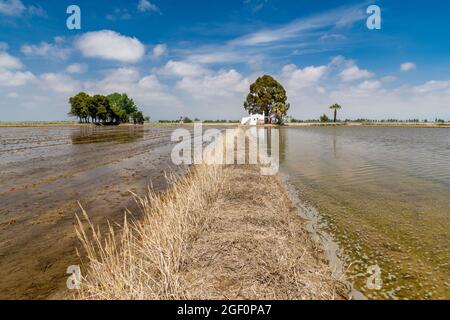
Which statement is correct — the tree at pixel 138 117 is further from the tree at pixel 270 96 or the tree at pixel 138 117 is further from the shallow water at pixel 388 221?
the shallow water at pixel 388 221

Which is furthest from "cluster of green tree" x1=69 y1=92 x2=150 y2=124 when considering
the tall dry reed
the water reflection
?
the tall dry reed

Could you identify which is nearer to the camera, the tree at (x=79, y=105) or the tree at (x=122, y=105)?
the tree at (x=79, y=105)

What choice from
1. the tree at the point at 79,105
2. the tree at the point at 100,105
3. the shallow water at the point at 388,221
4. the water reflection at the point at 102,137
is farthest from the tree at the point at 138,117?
the shallow water at the point at 388,221

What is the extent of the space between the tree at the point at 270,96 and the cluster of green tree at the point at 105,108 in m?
65.3

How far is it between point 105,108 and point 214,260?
120346 millimetres

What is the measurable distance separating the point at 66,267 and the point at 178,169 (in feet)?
41.8

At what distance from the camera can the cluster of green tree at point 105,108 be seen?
108m

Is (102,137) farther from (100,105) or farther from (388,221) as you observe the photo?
(100,105)

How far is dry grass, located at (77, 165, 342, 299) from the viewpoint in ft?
14.7

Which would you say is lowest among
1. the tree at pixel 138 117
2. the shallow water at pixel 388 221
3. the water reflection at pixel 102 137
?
the shallow water at pixel 388 221

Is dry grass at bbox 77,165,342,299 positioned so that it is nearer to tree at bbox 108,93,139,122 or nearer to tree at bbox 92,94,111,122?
tree at bbox 92,94,111,122

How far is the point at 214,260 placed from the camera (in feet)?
18.2

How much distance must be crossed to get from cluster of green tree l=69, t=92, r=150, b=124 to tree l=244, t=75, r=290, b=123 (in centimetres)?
6529
